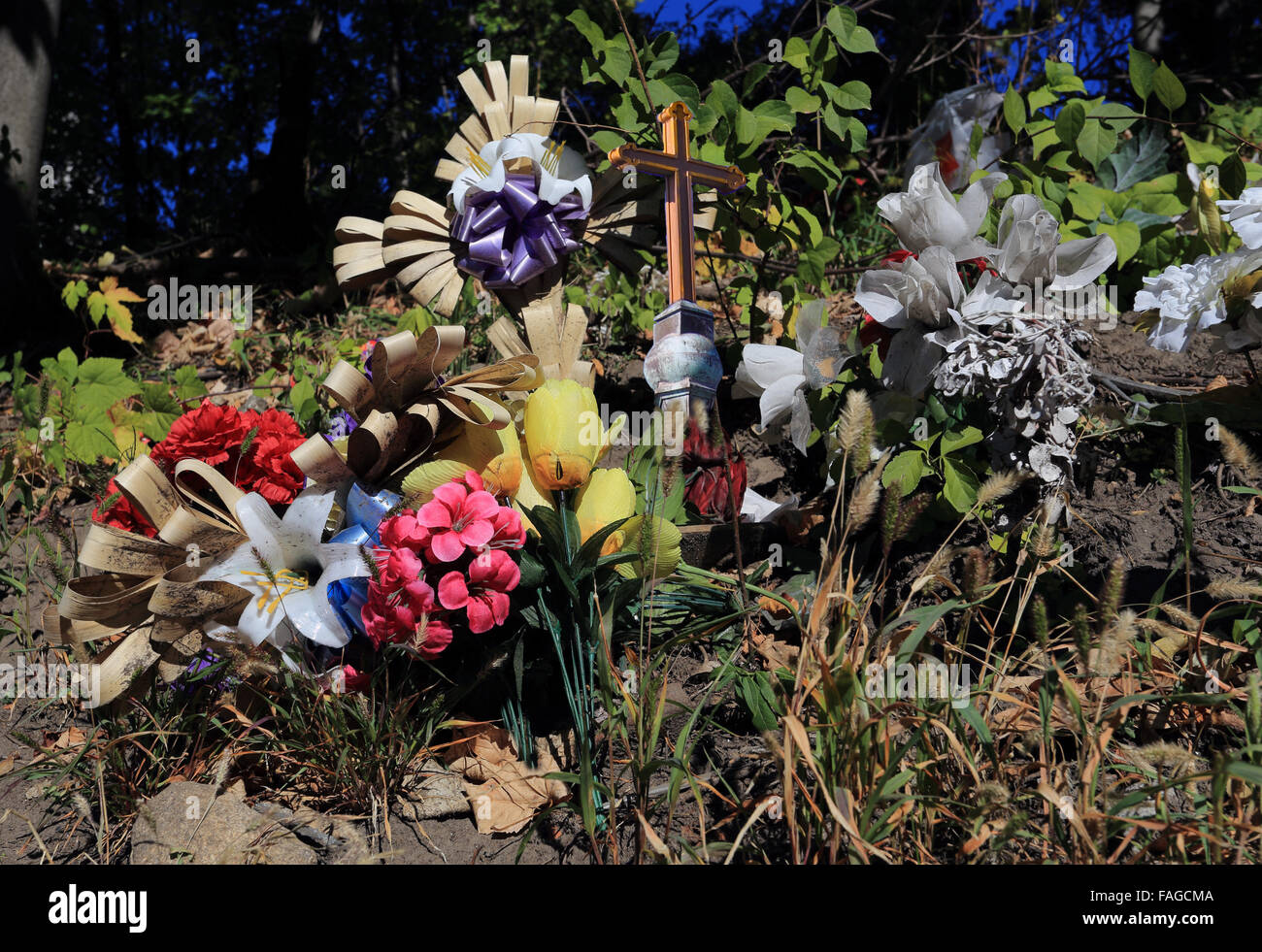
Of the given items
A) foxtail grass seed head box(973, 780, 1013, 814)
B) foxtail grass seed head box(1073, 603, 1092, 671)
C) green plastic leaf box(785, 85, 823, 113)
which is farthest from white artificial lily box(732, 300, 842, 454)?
foxtail grass seed head box(973, 780, 1013, 814)

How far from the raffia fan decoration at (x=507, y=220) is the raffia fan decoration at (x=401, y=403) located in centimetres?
56

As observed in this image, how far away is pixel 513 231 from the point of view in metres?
2.34

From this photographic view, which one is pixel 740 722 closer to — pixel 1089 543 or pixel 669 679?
pixel 669 679

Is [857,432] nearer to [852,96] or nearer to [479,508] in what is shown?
[479,508]

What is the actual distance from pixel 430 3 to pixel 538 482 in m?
7.80

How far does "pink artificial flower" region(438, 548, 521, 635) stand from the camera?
1.48 m

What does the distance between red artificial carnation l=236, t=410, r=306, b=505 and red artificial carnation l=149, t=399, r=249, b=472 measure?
0.12 feet

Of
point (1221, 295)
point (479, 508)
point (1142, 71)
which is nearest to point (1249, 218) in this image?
point (1221, 295)

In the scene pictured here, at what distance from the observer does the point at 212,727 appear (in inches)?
66.5

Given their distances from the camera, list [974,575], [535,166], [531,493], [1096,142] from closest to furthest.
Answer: [974,575], [531,493], [1096,142], [535,166]

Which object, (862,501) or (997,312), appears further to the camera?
(997,312)

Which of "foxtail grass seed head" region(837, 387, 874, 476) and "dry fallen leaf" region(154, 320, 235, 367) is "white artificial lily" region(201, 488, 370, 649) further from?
"dry fallen leaf" region(154, 320, 235, 367)

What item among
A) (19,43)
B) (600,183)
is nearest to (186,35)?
(19,43)

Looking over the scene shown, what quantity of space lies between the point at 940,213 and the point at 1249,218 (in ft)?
1.72
